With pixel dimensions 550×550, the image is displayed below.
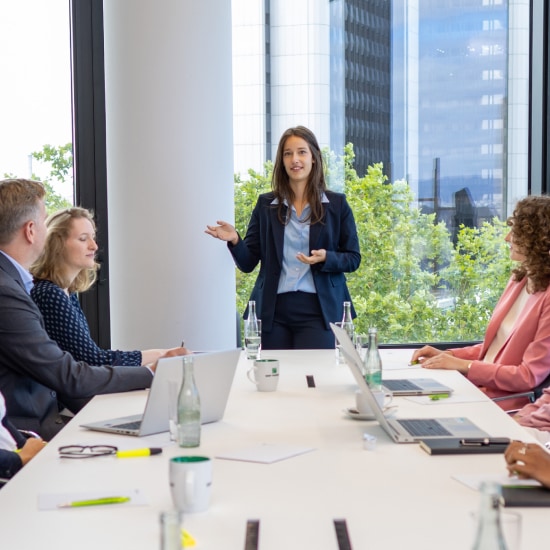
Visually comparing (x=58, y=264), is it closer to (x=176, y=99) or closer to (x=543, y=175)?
(x=176, y=99)

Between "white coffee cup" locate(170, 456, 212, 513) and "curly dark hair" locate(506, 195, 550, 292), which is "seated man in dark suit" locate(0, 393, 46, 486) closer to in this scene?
"white coffee cup" locate(170, 456, 212, 513)

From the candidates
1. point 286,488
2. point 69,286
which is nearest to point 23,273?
point 69,286

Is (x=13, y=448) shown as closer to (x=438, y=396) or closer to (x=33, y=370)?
(x=33, y=370)

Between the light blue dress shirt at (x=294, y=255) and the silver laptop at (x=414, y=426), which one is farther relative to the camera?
the light blue dress shirt at (x=294, y=255)

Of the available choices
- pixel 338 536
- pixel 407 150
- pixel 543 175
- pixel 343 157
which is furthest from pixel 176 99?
pixel 338 536

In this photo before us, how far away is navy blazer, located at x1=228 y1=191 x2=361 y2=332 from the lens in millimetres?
4609

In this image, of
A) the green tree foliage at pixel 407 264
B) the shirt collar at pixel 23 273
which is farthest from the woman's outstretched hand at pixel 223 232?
the shirt collar at pixel 23 273

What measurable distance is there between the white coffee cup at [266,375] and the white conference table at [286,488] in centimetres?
24

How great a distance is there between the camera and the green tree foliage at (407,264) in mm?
5660

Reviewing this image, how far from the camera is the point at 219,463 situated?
198 cm

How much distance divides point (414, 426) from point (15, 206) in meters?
1.55

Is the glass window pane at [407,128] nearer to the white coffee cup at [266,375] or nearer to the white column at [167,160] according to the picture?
the white column at [167,160]

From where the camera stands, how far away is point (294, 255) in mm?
4715

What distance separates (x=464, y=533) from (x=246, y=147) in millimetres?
4279
